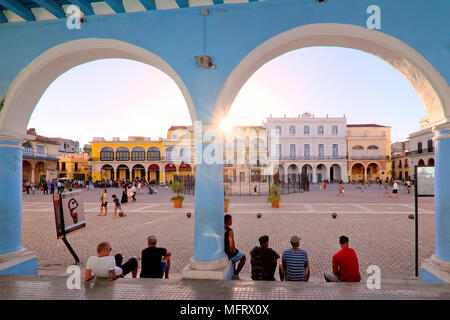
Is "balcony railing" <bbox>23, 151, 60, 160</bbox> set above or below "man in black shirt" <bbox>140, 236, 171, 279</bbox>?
above

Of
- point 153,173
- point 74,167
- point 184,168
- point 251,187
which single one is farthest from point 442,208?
point 74,167

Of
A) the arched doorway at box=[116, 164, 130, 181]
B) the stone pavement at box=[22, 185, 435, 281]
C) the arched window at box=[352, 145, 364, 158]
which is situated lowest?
the stone pavement at box=[22, 185, 435, 281]

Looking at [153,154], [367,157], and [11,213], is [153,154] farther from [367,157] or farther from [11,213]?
[11,213]

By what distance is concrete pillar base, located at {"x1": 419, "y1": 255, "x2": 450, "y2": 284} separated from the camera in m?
3.57

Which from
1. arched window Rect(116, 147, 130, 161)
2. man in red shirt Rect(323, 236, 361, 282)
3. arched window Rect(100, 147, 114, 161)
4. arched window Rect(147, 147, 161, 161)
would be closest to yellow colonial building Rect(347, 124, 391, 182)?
arched window Rect(147, 147, 161, 161)

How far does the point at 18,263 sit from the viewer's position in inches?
166

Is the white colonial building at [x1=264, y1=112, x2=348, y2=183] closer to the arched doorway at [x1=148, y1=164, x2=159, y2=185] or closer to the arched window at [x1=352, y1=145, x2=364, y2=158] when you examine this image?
the arched window at [x1=352, y1=145, x2=364, y2=158]

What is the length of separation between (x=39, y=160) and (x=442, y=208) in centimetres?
4431

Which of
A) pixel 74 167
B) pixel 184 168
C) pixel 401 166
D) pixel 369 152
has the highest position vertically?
pixel 369 152

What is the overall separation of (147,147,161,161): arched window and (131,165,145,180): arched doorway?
2169 millimetres

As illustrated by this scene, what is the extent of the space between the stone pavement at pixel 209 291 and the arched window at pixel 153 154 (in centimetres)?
4045

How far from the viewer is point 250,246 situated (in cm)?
670

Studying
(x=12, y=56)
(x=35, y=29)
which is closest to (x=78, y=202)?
(x=12, y=56)
